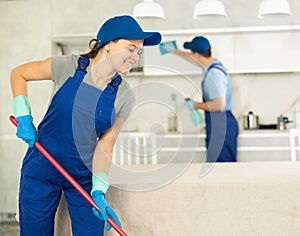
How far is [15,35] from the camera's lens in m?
4.00

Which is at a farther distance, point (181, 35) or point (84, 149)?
point (181, 35)

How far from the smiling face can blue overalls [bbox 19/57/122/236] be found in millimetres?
78

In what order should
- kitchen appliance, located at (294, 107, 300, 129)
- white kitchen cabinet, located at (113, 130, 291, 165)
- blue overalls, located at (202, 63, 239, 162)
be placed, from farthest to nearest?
kitchen appliance, located at (294, 107, 300, 129) < white kitchen cabinet, located at (113, 130, 291, 165) < blue overalls, located at (202, 63, 239, 162)

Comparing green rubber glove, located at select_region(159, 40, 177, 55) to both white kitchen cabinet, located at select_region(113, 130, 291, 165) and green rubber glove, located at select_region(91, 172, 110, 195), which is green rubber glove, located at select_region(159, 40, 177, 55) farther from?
green rubber glove, located at select_region(91, 172, 110, 195)

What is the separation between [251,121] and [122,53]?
2706 mm

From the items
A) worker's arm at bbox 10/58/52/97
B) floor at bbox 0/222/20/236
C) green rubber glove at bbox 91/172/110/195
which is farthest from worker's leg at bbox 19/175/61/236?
floor at bbox 0/222/20/236

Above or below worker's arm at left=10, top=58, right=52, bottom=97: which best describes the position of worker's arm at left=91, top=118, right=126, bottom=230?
below

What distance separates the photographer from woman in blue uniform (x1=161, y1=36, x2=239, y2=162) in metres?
3.12

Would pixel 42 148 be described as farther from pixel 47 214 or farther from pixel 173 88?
pixel 173 88

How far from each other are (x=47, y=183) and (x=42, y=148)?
0.46 feet

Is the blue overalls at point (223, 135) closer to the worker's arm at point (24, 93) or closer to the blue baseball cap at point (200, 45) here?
the blue baseball cap at point (200, 45)

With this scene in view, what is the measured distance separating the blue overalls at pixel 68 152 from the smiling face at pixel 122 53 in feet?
0.26

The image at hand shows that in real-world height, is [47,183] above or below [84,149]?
below

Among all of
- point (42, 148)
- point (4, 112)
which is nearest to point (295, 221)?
point (42, 148)
